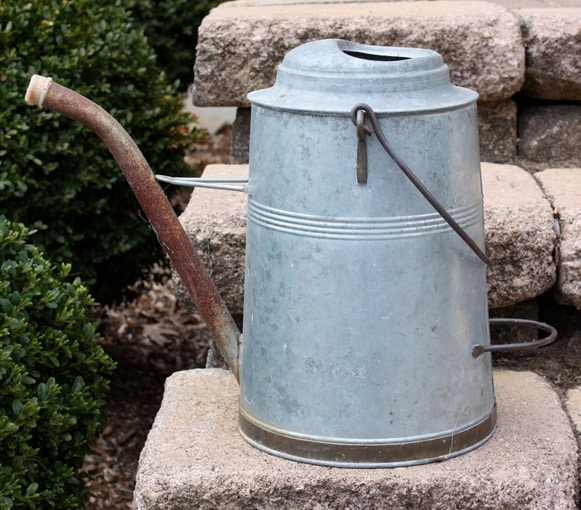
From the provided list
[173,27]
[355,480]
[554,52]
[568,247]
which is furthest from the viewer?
[173,27]

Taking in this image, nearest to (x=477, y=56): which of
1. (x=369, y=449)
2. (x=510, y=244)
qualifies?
(x=510, y=244)

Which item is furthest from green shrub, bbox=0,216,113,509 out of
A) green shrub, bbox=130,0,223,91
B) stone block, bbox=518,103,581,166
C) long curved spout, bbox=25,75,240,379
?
green shrub, bbox=130,0,223,91

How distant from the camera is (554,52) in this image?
2.48m

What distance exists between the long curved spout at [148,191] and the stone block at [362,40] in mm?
777

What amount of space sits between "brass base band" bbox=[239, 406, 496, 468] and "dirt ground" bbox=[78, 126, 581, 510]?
0.47 metres

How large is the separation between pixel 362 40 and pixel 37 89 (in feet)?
3.36

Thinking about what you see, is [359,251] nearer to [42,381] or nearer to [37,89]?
[37,89]

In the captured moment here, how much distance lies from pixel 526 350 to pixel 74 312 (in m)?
1.04

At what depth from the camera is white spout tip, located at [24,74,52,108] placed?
1.74 m

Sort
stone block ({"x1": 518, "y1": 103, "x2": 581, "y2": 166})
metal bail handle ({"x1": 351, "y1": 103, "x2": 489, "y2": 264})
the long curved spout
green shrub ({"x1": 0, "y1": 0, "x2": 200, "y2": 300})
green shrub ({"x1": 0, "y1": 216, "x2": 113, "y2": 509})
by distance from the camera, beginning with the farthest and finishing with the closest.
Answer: green shrub ({"x1": 0, "y1": 0, "x2": 200, "y2": 300}) → stone block ({"x1": 518, "y1": 103, "x2": 581, "y2": 166}) → green shrub ({"x1": 0, "y1": 216, "x2": 113, "y2": 509}) → the long curved spout → metal bail handle ({"x1": 351, "y1": 103, "x2": 489, "y2": 264})

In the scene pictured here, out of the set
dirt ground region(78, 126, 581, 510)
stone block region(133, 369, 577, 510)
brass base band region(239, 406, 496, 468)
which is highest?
brass base band region(239, 406, 496, 468)

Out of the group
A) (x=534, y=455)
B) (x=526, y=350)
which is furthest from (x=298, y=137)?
(x=526, y=350)

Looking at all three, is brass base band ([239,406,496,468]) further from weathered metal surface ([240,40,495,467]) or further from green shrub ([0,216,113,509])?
green shrub ([0,216,113,509])

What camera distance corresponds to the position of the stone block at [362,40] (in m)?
2.48
